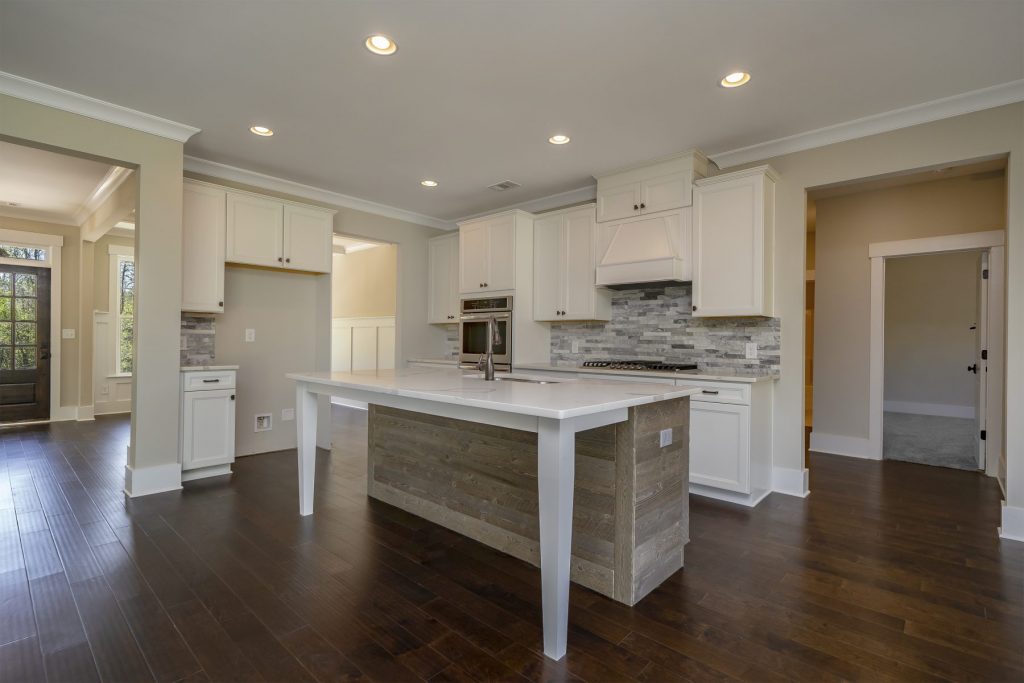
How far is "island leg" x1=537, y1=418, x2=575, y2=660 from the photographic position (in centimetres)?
173

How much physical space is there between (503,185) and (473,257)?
87 centimetres

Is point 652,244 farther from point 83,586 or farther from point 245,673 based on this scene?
point 83,586

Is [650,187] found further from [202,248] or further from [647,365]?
[202,248]

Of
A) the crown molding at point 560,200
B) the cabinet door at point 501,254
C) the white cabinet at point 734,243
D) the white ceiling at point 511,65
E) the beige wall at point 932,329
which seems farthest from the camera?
the beige wall at point 932,329

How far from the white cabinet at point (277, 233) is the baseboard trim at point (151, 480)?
5.66 ft

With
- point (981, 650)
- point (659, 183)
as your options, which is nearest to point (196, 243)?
point (659, 183)

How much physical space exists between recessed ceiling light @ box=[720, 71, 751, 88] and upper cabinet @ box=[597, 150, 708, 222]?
0.94 meters

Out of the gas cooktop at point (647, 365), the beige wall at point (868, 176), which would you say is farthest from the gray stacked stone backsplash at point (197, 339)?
the beige wall at point (868, 176)

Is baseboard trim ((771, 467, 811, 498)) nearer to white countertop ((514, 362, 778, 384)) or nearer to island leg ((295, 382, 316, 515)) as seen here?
white countertop ((514, 362, 778, 384))

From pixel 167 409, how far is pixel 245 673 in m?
2.61

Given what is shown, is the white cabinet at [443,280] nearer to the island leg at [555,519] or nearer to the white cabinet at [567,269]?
Result: the white cabinet at [567,269]

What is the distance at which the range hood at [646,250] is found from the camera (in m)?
3.85

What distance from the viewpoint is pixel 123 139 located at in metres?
3.32

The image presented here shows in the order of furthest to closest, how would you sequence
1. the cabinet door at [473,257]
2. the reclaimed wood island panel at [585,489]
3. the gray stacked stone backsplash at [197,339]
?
the cabinet door at [473,257]
the gray stacked stone backsplash at [197,339]
the reclaimed wood island panel at [585,489]
